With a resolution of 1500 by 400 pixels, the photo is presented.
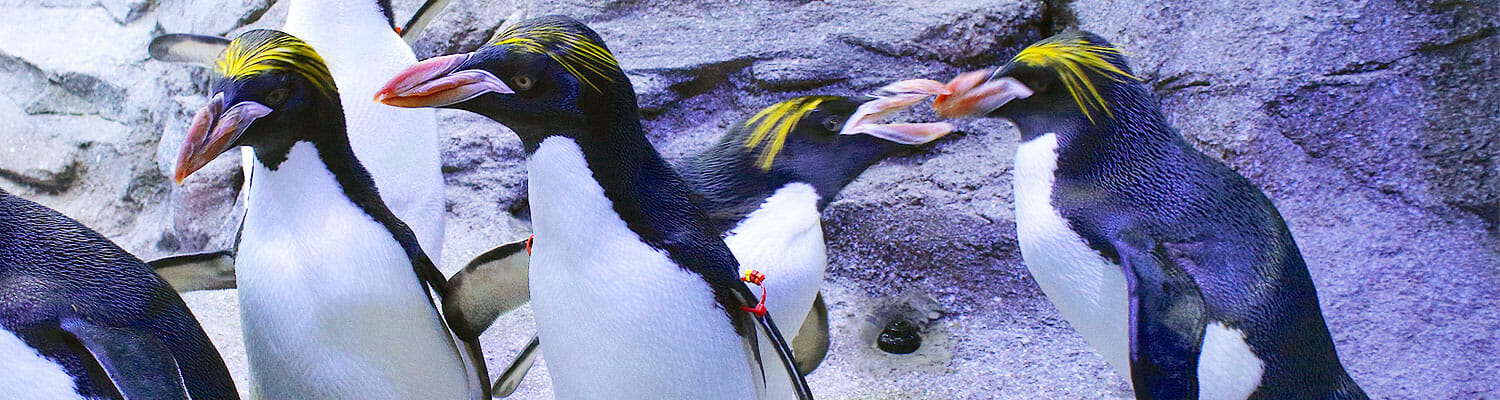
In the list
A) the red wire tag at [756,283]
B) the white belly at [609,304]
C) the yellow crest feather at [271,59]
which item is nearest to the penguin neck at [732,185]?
the red wire tag at [756,283]

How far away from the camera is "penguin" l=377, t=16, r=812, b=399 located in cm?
114

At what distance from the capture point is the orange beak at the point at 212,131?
1.19m

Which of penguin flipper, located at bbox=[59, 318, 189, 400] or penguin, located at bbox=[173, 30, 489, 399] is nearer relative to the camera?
penguin flipper, located at bbox=[59, 318, 189, 400]

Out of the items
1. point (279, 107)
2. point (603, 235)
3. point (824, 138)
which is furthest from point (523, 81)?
point (824, 138)

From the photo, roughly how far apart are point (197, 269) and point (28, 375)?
20.1 inches

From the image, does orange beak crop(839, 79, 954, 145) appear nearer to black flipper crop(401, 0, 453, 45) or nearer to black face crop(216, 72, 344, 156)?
black face crop(216, 72, 344, 156)

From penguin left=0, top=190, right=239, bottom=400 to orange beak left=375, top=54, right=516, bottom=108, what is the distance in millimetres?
370

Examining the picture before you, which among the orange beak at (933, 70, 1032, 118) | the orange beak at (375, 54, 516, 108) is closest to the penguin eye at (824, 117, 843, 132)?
the orange beak at (933, 70, 1032, 118)

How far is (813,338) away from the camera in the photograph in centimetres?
185

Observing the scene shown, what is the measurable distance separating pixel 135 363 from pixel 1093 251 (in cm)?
116

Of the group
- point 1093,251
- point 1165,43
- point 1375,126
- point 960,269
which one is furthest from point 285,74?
point 1375,126

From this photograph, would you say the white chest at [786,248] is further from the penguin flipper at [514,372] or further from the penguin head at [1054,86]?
the penguin flipper at [514,372]

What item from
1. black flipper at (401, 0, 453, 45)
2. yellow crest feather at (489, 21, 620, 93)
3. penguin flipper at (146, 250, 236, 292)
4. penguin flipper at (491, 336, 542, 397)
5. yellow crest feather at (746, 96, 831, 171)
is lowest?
penguin flipper at (491, 336, 542, 397)

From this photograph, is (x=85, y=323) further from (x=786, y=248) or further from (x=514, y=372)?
(x=786, y=248)
